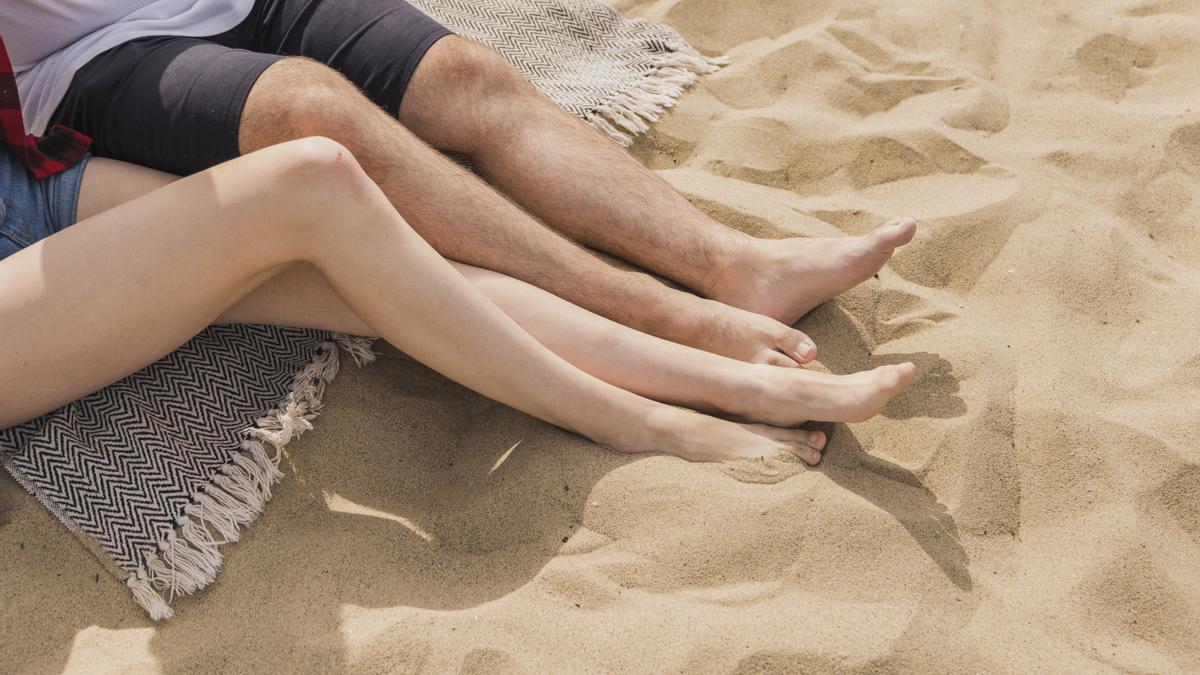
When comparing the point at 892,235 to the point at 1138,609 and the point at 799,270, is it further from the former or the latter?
the point at 1138,609

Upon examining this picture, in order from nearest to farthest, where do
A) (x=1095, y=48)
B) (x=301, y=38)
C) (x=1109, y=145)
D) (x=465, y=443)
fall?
(x=465, y=443), (x=301, y=38), (x=1109, y=145), (x=1095, y=48)

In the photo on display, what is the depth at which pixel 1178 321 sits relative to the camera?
2.28 meters

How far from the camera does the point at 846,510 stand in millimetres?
1912

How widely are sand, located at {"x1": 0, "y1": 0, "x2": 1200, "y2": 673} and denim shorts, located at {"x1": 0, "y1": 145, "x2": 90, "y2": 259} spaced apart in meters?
0.45

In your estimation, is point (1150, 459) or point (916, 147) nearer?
point (1150, 459)

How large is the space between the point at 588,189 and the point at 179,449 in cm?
103

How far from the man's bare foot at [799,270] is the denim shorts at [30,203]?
1308 mm

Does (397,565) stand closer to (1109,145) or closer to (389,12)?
(389,12)

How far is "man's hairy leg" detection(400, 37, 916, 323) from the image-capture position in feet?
7.66

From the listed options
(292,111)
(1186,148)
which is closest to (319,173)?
(292,111)

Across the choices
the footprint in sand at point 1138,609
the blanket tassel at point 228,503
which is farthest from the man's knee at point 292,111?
the footprint in sand at point 1138,609

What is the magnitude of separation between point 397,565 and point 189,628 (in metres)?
0.36

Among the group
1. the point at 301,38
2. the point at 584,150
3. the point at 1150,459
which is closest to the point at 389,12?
the point at 301,38

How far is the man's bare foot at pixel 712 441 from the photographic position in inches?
79.8
